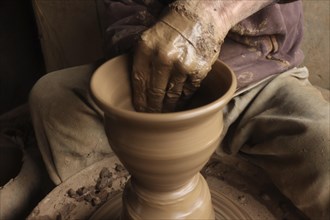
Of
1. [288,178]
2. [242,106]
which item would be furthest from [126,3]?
[288,178]

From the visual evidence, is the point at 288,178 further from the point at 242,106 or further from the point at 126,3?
the point at 126,3

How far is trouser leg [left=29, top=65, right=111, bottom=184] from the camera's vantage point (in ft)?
4.76

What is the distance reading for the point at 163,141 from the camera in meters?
0.83

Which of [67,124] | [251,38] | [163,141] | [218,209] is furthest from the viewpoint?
[67,124]

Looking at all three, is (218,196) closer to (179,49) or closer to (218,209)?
(218,209)

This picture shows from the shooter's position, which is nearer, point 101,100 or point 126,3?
point 101,100

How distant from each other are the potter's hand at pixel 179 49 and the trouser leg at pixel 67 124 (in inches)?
19.9

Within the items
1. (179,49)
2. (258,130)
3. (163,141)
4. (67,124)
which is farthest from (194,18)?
(67,124)

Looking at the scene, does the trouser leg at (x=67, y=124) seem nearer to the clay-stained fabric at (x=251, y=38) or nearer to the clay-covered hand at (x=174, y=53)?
the clay-stained fabric at (x=251, y=38)

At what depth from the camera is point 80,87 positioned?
4.87 ft

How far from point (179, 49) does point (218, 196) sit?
1.91ft

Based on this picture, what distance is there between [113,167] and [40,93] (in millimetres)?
405

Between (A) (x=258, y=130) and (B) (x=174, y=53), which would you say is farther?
(A) (x=258, y=130)

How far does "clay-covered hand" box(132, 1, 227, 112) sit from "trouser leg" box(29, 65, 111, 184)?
1.73 ft
